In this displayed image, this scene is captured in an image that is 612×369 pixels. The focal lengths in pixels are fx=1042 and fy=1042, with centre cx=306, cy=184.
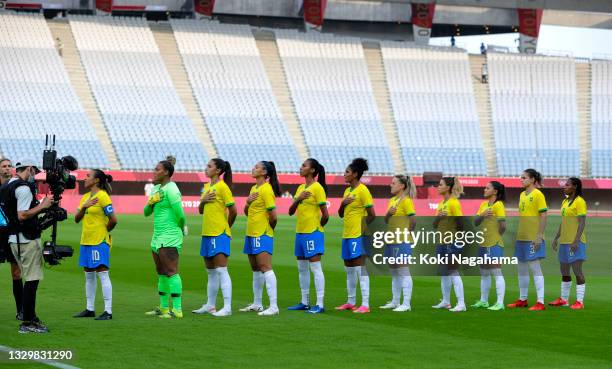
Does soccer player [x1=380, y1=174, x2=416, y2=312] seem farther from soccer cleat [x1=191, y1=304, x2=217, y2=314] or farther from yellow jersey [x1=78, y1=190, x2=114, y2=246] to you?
yellow jersey [x1=78, y1=190, x2=114, y2=246]

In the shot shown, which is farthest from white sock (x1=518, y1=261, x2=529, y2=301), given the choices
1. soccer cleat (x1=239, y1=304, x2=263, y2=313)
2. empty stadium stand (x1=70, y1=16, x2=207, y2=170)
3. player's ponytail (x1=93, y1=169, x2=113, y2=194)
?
empty stadium stand (x1=70, y1=16, x2=207, y2=170)

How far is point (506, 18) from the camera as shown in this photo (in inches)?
2916

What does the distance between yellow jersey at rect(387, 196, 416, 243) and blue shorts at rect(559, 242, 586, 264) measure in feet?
9.35

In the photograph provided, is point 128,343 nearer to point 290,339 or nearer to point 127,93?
point 290,339

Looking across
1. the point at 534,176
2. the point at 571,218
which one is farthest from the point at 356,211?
the point at 571,218

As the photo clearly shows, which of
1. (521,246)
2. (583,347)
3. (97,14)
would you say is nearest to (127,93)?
(97,14)

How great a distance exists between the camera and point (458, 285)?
15.9 meters

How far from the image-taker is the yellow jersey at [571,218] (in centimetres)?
1688

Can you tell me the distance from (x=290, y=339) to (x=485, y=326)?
3100 millimetres

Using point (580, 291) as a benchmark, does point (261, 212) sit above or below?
above

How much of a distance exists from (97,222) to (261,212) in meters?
2.43

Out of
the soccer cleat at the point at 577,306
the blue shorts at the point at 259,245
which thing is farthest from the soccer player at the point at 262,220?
the soccer cleat at the point at 577,306

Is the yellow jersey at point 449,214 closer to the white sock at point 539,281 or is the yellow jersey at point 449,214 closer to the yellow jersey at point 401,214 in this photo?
the yellow jersey at point 401,214

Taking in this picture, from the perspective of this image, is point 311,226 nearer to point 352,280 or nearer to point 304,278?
point 304,278
